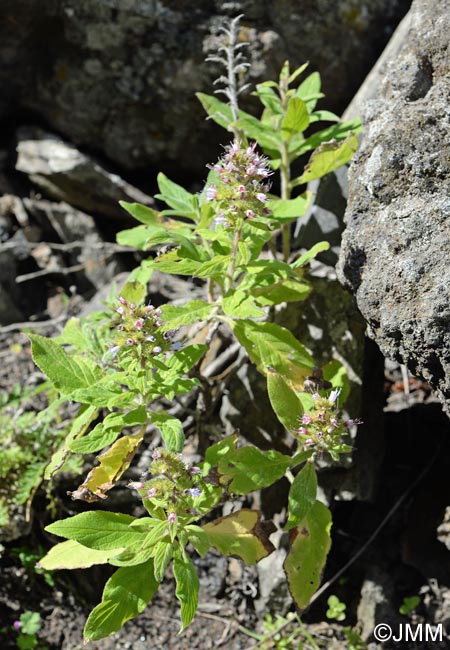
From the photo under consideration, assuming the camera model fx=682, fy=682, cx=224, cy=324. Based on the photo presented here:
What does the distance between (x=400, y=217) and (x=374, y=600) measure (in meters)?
1.87

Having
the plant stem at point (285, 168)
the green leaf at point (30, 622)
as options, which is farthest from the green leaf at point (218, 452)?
the green leaf at point (30, 622)

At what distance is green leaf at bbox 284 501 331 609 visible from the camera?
2713 mm

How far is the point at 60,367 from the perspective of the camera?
2756 mm

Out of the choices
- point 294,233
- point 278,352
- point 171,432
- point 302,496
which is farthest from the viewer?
point 294,233

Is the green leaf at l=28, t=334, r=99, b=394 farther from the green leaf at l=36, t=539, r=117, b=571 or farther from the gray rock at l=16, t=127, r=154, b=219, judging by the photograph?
the gray rock at l=16, t=127, r=154, b=219

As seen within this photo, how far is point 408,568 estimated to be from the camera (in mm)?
3410

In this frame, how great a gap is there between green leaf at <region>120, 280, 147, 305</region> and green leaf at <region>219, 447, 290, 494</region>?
0.76 m

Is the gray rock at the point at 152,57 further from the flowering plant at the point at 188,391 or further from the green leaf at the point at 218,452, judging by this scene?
the green leaf at the point at 218,452

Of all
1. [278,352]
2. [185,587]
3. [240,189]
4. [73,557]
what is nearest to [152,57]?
[240,189]

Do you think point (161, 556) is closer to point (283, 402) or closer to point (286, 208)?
point (283, 402)

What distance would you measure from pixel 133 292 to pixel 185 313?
0.28m

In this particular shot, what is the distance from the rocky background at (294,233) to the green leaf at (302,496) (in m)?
0.59

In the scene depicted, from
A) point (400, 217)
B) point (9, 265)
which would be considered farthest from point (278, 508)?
point (9, 265)

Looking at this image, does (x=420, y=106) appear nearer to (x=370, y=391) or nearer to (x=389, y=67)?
(x=389, y=67)
